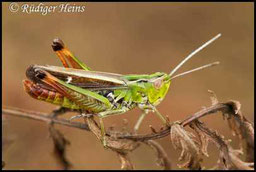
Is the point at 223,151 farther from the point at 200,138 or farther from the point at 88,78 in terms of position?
the point at 88,78

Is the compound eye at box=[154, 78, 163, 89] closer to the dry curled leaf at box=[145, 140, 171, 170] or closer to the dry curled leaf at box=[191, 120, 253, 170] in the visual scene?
the dry curled leaf at box=[145, 140, 171, 170]

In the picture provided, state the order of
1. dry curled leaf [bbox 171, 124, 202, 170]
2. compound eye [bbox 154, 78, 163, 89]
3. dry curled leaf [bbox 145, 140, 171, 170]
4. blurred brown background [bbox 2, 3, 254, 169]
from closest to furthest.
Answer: dry curled leaf [bbox 171, 124, 202, 170], dry curled leaf [bbox 145, 140, 171, 170], compound eye [bbox 154, 78, 163, 89], blurred brown background [bbox 2, 3, 254, 169]

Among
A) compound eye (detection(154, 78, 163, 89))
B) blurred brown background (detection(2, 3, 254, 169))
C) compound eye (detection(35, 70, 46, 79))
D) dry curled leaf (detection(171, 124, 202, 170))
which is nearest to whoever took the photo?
dry curled leaf (detection(171, 124, 202, 170))

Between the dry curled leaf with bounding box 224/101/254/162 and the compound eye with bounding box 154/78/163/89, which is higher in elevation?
the compound eye with bounding box 154/78/163/89

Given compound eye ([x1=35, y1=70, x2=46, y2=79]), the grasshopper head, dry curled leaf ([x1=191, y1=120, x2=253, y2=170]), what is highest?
compound eye ([x1=35, y1=70, x2=46, y2=79])

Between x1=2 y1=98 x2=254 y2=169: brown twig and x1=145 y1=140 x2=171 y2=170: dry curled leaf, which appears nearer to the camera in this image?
x1=2 y1=98 x2=254 y2=169: brown twig

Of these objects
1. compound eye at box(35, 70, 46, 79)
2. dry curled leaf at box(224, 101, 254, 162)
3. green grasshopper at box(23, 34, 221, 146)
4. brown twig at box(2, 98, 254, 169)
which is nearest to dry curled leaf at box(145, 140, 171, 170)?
brown twig at box(2, 98, 254, 169)
